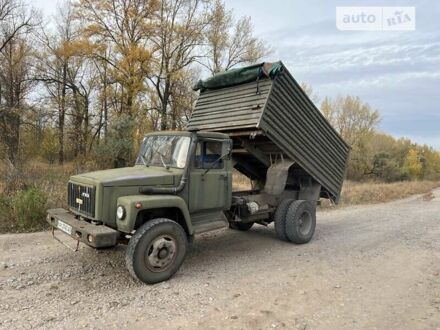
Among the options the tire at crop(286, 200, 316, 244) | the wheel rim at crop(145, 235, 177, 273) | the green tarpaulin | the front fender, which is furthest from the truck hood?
the tire at crop(286, 200, 316, 244)

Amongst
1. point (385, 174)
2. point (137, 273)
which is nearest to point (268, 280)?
point (137, 273)

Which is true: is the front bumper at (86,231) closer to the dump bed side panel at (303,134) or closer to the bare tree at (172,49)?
the dump bed side panel at (303,134)

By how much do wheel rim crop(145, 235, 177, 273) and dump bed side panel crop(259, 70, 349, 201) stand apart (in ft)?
8.44

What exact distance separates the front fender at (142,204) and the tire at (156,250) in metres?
0.18

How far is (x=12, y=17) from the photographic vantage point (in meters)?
24.2

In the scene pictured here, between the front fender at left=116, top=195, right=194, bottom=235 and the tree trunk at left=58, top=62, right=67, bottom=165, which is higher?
the tree trunk at left=58, top=62, right=67, bottom=165

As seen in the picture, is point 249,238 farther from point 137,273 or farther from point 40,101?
point 40,101

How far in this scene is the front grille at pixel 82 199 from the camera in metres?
4.97

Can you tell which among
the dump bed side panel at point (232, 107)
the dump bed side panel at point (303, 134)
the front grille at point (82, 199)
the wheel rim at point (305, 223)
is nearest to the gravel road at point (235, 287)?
→ the wheel rim at point (305, 223)

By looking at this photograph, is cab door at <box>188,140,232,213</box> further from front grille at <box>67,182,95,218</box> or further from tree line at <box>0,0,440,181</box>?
tree line at <box>0,0,440,181</box>

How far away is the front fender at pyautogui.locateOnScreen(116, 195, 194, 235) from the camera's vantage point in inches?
184

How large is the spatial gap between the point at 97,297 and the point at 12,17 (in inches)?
1013

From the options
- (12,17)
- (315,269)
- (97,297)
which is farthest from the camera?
(12,17)

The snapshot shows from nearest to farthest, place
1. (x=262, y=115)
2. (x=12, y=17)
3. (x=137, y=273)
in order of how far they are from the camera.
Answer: (x=137, y=273) < (x=262, y=115) < (x=12, y=17)
